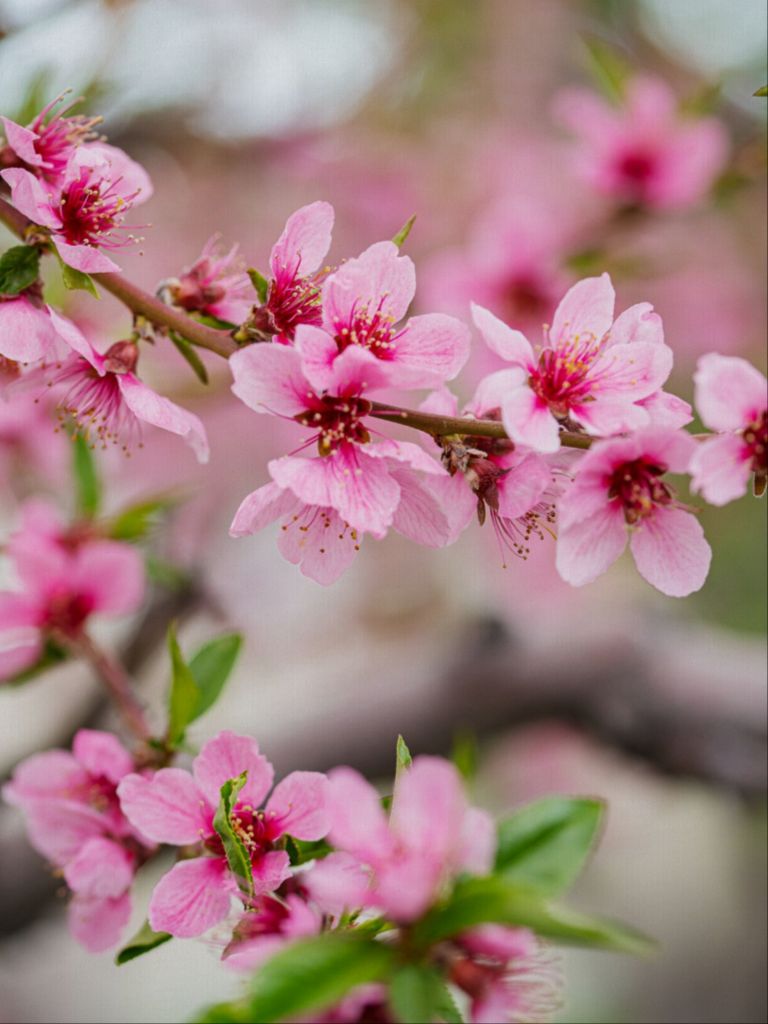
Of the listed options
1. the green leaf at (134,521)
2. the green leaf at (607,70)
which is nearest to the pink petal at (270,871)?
the green leaf at (134,521)

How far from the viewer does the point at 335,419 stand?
503 mm

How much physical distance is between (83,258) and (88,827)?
33cm

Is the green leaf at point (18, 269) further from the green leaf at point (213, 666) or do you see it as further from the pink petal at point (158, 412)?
the green leaf at point (213, 666)

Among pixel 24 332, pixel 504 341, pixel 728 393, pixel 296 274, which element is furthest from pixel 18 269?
pixel 728 393

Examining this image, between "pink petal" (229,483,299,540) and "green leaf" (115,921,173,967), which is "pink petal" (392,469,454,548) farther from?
"green leaf" (115,921,173,967)

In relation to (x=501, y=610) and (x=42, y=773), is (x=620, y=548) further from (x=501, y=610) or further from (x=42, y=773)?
(x=501, y=610)

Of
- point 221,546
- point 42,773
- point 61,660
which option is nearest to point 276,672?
point 221,546

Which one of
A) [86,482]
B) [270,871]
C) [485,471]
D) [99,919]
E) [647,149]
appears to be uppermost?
[647,149]

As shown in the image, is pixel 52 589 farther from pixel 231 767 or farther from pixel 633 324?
pixel 633 324

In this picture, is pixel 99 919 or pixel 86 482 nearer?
pixel 99 919

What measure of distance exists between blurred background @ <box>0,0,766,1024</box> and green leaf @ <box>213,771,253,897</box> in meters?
0.08

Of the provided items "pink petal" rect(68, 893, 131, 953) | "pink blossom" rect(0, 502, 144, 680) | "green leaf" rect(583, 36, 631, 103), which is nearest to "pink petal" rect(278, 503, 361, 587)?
"pink petal" rect(68, 893, 131, 953)

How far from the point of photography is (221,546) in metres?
1.80

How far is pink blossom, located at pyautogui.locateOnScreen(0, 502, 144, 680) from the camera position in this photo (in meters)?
0.79
